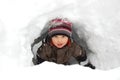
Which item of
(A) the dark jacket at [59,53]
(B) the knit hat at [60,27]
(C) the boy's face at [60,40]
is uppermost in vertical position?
(B) the knit hat at [60,27]

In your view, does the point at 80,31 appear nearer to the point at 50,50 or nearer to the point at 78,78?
the point at 50,50

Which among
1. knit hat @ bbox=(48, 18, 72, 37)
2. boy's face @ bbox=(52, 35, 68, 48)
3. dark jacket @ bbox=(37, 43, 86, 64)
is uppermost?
knit hat @ bbox=(48, 18, 72, 37)

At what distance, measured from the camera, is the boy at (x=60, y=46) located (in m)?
2.31

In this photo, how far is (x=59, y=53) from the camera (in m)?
2.40

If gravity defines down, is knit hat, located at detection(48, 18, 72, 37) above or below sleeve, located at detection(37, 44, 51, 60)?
above

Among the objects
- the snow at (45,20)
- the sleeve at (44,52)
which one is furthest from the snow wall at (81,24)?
the sleeve at (44,52)

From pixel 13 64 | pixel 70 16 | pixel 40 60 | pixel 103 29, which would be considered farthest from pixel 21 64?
pixel 103 29

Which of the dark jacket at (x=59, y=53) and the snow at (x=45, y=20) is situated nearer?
the snow at (x=45, y=20)

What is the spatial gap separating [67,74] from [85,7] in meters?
0.85

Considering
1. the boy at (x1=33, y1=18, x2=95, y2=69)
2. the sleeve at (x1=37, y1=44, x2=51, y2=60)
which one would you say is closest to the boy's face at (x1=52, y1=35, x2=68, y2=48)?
the boy at (x1=33, y1=18, x2=95, y2=69)

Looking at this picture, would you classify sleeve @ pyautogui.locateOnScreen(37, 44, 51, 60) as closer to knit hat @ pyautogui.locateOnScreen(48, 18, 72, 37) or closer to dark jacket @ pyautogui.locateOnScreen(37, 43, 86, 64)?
dark jacket @ pyautogui.locateOnScreen(37, 43, 86, 64)

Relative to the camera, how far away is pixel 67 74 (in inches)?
64.7

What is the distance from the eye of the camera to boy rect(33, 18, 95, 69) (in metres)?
2.31

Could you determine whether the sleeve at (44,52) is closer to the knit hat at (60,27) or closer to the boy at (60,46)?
the boy at (60,46)
